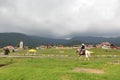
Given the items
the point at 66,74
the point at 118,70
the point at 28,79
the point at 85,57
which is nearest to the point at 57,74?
the point at 66,74

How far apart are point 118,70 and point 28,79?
10958 mm

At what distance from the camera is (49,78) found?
3347 centimetres

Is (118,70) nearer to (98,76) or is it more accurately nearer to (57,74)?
(98,76)

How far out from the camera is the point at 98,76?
3322cm

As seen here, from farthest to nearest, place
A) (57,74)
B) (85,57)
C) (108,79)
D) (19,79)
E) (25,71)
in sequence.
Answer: (85,57) < (25,71) < (19,79) < (57,74) < (108,79)

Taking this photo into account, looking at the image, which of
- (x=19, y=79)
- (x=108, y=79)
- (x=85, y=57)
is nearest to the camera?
(x=108, y=79)

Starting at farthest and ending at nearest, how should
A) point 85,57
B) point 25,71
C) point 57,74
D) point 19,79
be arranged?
point 85,57 < point 25,71 < point 19,79 < point 57,74

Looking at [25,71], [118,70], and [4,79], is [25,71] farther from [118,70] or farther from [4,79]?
[118,70]

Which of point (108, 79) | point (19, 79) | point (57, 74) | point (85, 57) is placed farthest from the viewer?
point (85, 57)

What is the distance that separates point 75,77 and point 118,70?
Answer: 782 cm

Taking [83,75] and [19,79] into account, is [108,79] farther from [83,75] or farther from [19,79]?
[19,79]

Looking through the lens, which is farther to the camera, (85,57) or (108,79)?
(85,57)

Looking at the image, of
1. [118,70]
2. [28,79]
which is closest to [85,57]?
[118,70]

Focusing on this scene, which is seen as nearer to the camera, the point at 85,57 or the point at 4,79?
the point at 4,79
